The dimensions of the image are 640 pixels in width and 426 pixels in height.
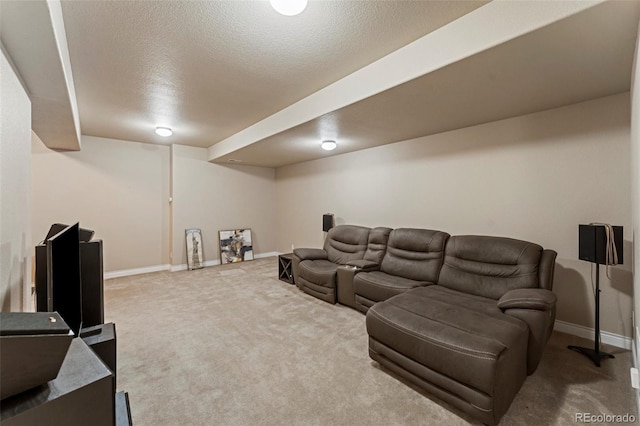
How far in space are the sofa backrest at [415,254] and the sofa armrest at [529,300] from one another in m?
0.97

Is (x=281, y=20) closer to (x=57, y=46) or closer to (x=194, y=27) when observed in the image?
(x=194, y=27)

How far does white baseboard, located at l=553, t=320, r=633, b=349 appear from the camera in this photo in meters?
2.43

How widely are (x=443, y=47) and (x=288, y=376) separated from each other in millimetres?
2669

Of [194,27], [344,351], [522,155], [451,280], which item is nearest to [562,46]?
[522,155]

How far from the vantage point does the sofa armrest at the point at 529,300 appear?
1.96m

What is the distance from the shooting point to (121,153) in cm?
501

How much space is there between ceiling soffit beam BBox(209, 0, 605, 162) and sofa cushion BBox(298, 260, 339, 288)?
78.4 inches

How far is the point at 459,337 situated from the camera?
1731mm

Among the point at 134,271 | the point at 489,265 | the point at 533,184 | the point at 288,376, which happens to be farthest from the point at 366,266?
the point at 134,271

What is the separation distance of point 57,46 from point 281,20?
137 cm

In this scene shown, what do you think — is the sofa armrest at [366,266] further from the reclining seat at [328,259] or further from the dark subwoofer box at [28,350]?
the dark subwoofer box at [28,350]

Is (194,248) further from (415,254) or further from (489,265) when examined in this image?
(489,265)

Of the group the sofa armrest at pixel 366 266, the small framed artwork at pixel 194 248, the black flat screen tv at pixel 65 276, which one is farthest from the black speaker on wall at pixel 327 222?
the black flat screen tv at pixel 65 276

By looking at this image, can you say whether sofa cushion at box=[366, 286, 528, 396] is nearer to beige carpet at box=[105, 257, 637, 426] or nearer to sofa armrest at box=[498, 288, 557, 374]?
sofa armrest at box=[498, 288, 557, 374]
